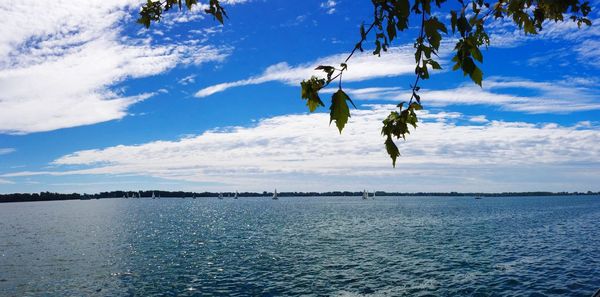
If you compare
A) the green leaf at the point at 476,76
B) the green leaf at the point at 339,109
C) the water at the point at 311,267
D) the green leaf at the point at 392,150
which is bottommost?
the water at the point at 311,267

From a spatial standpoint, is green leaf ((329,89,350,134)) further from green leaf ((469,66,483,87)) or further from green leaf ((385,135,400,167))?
green leaf ((469,66,483,87))

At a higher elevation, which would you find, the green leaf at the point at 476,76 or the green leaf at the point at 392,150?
the green leaf at the point at 476,76

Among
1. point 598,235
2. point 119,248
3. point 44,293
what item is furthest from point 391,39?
point 598,235

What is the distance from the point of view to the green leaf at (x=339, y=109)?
8.22ft

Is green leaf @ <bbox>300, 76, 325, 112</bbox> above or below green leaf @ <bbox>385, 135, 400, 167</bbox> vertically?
above

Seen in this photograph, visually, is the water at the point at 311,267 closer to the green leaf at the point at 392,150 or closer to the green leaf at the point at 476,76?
the green leaf at the point at 392,150

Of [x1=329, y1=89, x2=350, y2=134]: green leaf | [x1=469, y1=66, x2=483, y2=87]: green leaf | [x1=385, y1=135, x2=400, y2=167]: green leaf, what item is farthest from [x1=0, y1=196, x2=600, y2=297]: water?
[x1=329, y1=89, x2=350, y2=134]: green leaf

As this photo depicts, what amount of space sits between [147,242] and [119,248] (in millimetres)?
8320

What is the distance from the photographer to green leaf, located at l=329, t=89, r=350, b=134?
2.51m

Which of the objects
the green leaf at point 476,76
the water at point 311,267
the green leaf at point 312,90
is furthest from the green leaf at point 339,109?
the water at point 311,267

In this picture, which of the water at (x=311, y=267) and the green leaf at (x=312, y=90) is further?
the water at (x=311, y=267)

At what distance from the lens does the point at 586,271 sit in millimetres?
41312

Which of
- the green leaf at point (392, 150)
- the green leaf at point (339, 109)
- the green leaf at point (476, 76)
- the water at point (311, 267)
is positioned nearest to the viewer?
the green leaf at point (339, 109)

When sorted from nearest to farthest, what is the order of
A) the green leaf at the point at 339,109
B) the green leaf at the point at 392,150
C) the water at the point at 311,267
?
1. the green leaf at the point at 339,109
2. the green leaf at the point at 392,150
3. the water at the point at 311,267
